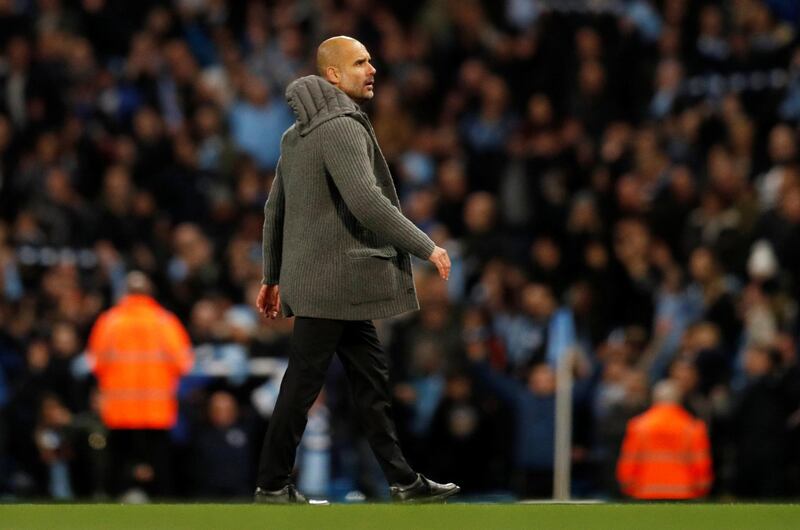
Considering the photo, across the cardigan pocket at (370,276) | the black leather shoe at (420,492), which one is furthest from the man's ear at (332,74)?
the black leather shoe at (420,492)

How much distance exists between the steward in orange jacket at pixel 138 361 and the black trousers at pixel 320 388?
20.3 ft

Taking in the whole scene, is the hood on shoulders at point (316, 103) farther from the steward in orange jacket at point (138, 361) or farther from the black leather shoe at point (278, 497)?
the steward in orange jacket at point (138, 361)

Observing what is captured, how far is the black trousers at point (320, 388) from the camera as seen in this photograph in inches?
304

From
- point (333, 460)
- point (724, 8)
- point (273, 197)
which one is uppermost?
point (724, 8)

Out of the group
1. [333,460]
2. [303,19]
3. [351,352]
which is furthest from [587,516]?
[303,19]

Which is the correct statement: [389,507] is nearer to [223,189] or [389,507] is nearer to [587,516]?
[587,516]

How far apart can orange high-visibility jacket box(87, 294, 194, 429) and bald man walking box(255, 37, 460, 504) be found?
6.16m

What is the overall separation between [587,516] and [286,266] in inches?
68.2

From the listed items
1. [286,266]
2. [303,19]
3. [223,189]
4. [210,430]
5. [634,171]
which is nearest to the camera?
[286,266]

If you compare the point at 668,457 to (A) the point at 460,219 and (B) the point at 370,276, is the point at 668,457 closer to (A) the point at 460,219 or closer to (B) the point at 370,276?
(A) the point at 460,219

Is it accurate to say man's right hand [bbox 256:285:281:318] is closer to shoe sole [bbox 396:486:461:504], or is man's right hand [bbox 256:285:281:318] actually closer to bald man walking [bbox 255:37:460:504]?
bald man walking [bbox 255:37:460:504]

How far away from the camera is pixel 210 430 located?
46.8 feet

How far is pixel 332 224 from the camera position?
775 cm

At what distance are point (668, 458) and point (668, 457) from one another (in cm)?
1
